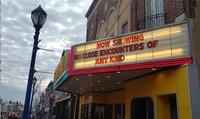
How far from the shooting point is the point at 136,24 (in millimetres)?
18922

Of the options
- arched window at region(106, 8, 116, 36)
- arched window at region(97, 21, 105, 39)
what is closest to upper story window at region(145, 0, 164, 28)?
arched window at region(106, 8, 116, 36)

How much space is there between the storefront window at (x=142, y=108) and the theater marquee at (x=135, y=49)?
288 cm

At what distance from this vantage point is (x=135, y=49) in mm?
13945

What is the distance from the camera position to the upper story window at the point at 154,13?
1666 centimetres

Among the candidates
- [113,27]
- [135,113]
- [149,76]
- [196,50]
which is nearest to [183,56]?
[196,50]

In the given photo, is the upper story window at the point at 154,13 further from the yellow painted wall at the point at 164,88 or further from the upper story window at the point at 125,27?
the upper story window at the point at 125,27

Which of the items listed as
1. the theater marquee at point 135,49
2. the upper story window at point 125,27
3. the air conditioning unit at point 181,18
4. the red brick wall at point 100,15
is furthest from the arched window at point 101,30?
the air conditioning unit at point 181,18

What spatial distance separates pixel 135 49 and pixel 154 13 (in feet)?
14.6

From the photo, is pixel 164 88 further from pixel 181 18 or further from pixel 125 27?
pixel 125 27

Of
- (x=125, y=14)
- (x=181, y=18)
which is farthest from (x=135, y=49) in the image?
(x=125, y=14)

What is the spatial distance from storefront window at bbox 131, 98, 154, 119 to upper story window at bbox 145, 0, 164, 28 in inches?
173

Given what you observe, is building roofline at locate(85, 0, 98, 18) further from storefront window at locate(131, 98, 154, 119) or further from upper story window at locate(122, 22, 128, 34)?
storefront window at locate(131, 98, 154, 119)

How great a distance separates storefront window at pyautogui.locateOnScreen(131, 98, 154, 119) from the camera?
1525 cm

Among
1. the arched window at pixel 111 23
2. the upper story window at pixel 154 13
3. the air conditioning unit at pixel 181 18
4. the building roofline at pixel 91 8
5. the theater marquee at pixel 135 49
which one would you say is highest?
the building roofline at pixel 91 8
